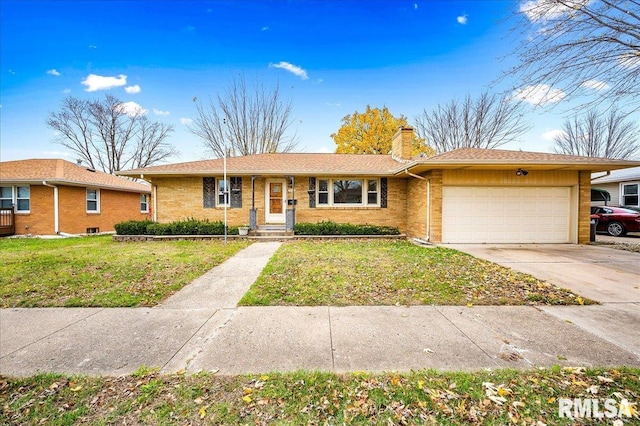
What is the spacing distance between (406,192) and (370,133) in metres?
13.4

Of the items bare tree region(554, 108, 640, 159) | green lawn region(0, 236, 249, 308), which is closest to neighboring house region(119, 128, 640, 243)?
green lawn region(0, 236, 249, 308)

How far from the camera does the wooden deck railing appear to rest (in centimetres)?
1320

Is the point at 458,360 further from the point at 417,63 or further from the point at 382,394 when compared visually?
the point at 417,63

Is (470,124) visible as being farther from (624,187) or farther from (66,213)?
(66,213)

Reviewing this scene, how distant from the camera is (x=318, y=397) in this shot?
218 centimetres

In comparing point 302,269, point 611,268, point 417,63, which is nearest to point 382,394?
point 302,269

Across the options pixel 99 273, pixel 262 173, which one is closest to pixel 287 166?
pixel 262 173

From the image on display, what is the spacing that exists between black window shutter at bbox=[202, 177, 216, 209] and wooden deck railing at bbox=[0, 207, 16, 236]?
9.68 m

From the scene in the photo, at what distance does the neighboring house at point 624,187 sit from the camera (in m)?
14.4

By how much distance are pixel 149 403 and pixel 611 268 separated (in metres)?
9.33

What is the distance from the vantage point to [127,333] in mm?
3365

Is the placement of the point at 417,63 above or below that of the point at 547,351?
above

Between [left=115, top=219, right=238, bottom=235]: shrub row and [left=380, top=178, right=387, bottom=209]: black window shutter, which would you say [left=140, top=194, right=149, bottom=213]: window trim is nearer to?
[left=115, top=219, right=238, bottom=235]: shrub row

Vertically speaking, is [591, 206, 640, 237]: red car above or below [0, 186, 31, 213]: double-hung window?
below
